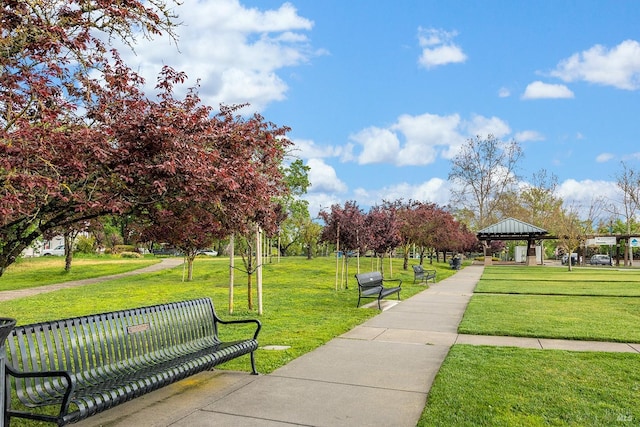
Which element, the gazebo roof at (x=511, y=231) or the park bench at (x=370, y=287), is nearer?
the park bench at (x=370, y=287)

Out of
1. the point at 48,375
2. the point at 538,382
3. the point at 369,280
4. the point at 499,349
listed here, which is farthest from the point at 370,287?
the point at 48,375

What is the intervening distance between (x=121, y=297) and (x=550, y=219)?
60486 millimetres

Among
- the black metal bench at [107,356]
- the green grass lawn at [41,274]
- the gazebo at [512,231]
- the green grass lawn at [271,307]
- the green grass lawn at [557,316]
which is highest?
the gazebo at [512,231]

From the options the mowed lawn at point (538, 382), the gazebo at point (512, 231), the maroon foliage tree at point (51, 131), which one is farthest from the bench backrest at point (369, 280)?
the gazebo at point (512, 231)

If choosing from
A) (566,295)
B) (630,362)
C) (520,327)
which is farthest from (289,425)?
(566,295)

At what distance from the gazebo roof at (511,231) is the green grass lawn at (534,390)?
146ft

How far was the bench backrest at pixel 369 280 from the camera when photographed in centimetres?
1312

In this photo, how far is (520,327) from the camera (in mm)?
9836

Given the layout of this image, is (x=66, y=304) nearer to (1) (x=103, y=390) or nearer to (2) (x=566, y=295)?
(1) (x=103, y=390)

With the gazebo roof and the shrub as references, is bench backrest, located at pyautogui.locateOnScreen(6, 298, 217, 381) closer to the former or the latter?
the shrub

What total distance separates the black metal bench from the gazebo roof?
47236 mm

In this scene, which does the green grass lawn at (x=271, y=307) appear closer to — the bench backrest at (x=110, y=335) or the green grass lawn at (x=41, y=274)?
the bench backrest at (x=110, y=335)

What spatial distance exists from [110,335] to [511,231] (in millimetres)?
49006

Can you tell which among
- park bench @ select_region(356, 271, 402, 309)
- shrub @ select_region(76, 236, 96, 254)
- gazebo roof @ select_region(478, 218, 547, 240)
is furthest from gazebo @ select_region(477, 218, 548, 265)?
park bench @ select_region(356, 271, 402, 309)
